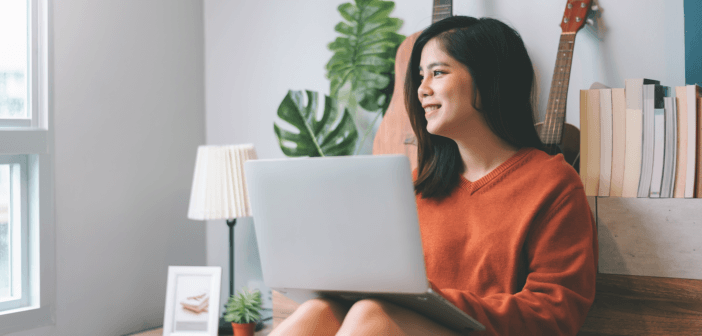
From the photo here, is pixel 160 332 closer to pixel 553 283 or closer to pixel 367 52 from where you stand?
pixel 367 52

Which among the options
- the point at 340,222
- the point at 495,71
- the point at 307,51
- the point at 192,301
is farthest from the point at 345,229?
the point at 307,51

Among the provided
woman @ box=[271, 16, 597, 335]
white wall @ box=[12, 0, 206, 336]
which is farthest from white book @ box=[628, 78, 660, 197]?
white wall @ box=[12, 0, 206, 336]

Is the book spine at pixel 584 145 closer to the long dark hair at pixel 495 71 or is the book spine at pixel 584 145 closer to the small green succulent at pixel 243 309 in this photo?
the long dark hair at pixel 495 71

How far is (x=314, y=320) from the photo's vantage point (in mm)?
932

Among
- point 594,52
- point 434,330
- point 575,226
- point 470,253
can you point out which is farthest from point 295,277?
point 594,52

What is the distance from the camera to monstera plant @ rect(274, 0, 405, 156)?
1.77 metres

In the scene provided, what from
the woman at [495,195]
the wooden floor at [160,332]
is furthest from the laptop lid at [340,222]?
the wooden floor at [160,332]

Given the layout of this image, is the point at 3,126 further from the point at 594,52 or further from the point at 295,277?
the point at 594,52

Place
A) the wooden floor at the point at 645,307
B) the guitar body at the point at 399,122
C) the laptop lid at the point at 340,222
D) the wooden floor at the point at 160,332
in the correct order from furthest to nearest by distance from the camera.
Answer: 1. the wooden floor at the point at 160,332
2. the guitar body at the point at 399,122
3. the wooden floor at the point at 645,307
4. the laptop lid at the point at 340,222

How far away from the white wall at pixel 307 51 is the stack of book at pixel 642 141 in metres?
0.26

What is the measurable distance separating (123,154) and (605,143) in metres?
1.57

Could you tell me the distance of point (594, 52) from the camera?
4.94ft

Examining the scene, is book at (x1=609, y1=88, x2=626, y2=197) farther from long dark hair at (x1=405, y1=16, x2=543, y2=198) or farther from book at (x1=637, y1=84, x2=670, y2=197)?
long dark hair at (x1=405, y1=16, x2=543, y2=198)

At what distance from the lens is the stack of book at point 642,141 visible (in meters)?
1.14
